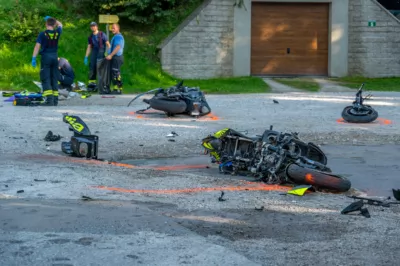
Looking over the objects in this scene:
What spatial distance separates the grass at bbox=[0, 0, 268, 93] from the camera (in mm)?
23828

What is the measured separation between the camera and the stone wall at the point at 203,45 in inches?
1056

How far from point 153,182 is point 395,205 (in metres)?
2.70

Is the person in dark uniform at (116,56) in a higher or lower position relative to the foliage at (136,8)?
lower

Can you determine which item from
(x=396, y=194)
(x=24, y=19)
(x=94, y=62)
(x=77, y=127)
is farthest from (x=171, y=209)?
(x=24, y=19)

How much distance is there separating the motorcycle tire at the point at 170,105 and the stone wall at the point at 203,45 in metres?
11.0

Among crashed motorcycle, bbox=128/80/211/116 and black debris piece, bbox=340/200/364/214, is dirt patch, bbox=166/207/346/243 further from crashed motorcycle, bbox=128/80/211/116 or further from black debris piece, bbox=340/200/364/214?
crashed motorcycle, bbox=128/80/211/116

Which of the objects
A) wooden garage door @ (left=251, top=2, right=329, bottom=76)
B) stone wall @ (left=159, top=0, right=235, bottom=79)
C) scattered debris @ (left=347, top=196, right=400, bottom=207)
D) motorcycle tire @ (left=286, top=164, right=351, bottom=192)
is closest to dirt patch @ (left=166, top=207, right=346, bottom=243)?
scattered debris @ (left=347, top=196, right=400, bottom=207)

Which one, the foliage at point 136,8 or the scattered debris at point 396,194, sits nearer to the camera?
the scattered debris at point 396,194

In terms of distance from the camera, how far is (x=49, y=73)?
17906mm

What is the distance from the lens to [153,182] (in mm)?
9211

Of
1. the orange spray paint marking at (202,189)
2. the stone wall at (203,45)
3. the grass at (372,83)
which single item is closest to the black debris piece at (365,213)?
the orange spray paint marking at (202,189)

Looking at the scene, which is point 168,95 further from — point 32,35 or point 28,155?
point 32,35

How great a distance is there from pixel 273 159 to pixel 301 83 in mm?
17454

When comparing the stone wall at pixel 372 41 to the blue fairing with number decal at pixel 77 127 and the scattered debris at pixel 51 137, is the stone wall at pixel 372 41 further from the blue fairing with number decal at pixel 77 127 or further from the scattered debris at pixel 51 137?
the blue fairing with number decal at pixel 77 127
